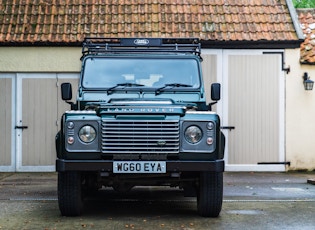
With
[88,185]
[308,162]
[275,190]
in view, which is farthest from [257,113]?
[88,185]

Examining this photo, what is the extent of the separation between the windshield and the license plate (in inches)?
70.0

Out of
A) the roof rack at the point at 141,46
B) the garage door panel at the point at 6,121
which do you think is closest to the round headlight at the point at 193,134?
the roof rack at the point at 141,46

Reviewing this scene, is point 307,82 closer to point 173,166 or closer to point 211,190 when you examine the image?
point 211,190

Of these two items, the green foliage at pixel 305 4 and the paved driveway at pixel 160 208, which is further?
the green foliage at pixel 305 4

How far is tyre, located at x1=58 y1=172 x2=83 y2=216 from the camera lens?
30.8 feet

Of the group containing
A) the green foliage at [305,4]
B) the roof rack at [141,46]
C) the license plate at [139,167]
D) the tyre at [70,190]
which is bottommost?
the tyre at [70,190]

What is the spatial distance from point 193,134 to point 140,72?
6.29 feet

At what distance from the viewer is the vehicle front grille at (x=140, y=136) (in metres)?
9.23

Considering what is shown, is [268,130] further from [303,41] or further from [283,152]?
[303,41]

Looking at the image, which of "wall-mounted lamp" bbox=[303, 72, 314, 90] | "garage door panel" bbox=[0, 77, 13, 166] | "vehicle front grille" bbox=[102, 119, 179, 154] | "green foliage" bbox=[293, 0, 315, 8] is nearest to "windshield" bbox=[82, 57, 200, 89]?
"vehicle front grille" bbox=[102, 119, 179, 154]

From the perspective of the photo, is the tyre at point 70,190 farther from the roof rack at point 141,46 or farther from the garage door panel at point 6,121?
the garage door panel at point 6,121

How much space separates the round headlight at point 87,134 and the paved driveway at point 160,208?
3.40 ft

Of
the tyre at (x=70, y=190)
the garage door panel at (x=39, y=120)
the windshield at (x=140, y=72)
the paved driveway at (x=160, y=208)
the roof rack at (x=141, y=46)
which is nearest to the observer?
the paved driveway at (x=160, y=208)

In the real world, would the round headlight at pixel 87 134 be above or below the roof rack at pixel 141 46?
below
